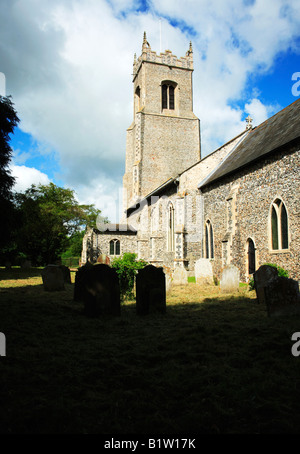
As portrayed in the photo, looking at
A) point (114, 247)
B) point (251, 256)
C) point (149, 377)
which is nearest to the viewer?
point (149, 377)

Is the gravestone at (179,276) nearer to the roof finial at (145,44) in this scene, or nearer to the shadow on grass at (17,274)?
the shadow on grass at (17,274)

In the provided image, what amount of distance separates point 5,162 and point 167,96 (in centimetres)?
1836

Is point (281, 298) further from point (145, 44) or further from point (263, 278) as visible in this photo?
point (145, 44)

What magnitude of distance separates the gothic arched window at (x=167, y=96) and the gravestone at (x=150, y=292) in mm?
24889

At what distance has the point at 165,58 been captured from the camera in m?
28.4

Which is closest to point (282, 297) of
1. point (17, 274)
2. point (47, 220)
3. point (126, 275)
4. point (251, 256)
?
point (126, 275)

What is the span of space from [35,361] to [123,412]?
1.58m

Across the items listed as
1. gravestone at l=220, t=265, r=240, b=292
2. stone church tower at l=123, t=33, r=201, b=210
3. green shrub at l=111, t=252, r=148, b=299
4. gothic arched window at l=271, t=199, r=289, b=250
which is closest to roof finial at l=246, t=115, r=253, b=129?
gothic arched window at l=271, t=199, r=289, b=250

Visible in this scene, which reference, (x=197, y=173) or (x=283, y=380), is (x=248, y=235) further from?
(x=283, y=380)

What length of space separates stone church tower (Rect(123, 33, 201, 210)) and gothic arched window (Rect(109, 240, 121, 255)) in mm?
4119

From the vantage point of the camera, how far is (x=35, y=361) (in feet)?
11.4

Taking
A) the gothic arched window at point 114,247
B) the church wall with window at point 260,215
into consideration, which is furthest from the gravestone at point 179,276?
the gothic arched window at point 114,247

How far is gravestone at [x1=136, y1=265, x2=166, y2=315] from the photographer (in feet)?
21.6

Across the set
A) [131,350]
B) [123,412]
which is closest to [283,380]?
[123,412]
